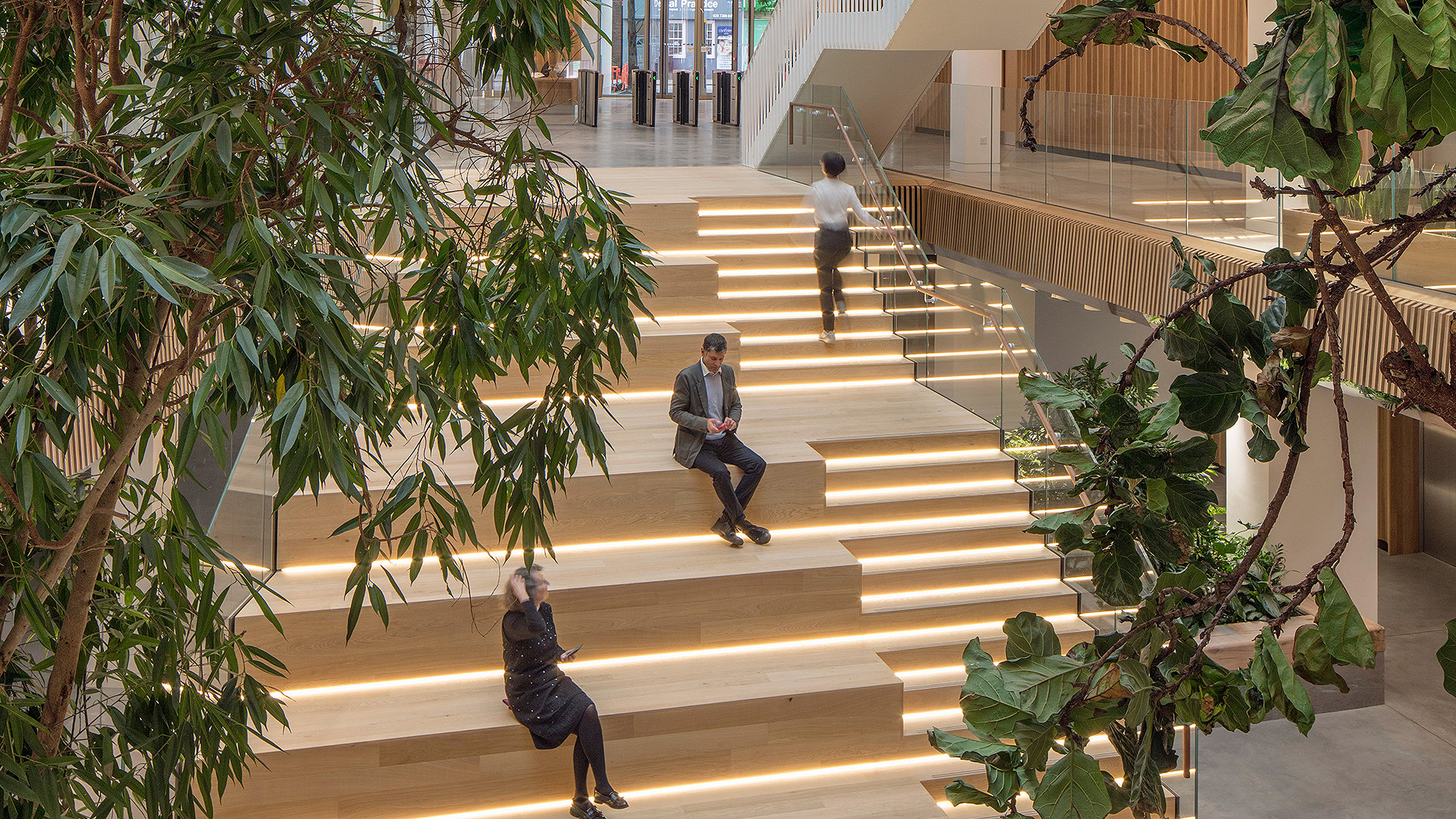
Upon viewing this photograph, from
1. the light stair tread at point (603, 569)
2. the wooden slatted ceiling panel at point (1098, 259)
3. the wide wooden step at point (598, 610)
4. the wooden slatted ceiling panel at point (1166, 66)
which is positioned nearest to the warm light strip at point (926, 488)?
the light stair tread at point (603, 569)

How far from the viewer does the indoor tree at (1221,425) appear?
609 millimetres

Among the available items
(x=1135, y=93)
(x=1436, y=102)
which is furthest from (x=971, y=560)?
(x=1135, y=93)

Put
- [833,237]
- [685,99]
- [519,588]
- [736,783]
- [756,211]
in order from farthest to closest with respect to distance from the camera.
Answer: [685,99] → [756,211] → [833,237] → [736,783] → [519,588]

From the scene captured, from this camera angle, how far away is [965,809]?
18.8 ft

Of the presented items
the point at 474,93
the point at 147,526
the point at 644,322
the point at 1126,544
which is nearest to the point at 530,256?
the point at 474,93

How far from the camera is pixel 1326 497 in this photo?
9625 millimetres

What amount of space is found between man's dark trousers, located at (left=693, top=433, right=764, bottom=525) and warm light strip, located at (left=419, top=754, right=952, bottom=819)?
153 centimetres

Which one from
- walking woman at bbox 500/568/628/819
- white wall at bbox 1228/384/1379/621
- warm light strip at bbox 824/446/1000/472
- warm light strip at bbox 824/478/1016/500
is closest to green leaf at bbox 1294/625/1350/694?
walking woman at bbox 500/568/628/819

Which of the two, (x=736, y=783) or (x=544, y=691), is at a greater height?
(x=544, y=691)

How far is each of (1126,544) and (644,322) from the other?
8.16 m

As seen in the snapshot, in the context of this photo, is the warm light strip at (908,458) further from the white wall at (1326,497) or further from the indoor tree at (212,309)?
the indoor tree at (212,309)

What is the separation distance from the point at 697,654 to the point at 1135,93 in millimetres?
12221

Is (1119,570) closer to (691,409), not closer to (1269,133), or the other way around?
(1269,133)

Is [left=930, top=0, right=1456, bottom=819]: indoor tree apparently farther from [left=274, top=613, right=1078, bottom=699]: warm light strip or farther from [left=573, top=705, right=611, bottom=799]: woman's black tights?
[left=274, top=613, right=1078, bottom=699]: warm light strip
